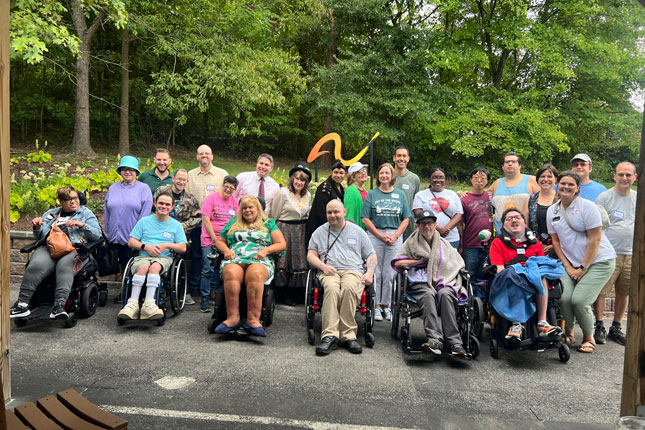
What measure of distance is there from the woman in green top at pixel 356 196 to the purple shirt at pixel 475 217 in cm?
113

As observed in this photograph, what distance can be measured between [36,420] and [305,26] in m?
18.6

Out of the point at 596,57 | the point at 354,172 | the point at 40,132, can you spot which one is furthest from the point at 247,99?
the point at 596,57

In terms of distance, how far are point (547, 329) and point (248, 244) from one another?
2759 mm

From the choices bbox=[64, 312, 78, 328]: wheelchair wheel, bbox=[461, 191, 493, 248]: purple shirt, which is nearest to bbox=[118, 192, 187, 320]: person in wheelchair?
bbox=[64, 312, 78, 328]: wheelchair wheel

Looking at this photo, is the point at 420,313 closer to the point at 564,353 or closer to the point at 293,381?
the point at 564,353

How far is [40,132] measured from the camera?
17406 mm

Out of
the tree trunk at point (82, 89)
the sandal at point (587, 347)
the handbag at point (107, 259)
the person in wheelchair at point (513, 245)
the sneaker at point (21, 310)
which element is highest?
the tree trunk at point (82, 89)

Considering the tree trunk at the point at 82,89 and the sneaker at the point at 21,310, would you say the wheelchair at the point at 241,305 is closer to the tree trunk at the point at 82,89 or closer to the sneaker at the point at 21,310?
the sneaker at the point at 21,310

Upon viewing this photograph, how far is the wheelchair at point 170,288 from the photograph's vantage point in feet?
16.2

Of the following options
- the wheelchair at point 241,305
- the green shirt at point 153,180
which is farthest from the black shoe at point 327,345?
the green shirt at point 153,180

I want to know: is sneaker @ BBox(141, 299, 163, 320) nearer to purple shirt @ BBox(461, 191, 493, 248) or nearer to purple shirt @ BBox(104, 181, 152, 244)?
purple shirt @ BBox(104, 181, 152, 244)

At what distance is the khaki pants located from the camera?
455 centimetres

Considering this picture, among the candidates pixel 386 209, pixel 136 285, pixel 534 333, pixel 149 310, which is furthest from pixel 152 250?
pixel 534 333

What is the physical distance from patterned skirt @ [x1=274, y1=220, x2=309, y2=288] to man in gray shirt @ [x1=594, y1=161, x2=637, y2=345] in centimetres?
302
